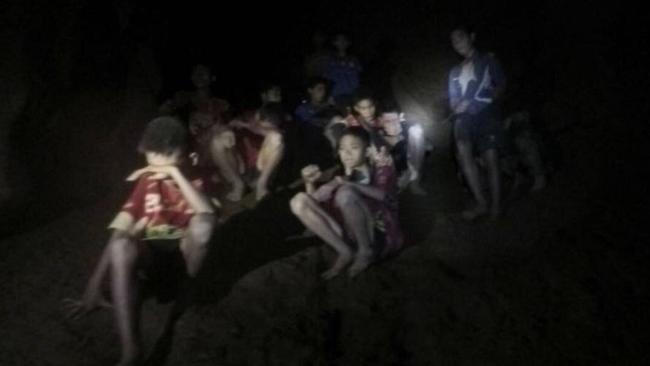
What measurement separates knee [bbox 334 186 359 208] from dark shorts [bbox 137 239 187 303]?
4.19ft

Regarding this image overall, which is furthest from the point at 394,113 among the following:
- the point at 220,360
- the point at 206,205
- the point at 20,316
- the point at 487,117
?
the point at 20,316

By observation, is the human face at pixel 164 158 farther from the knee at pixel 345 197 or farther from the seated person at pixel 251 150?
the seated person at pixel 251 150

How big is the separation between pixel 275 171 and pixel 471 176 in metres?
2.10

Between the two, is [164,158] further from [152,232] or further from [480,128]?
[480,128]

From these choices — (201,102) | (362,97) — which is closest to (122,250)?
(201,102)

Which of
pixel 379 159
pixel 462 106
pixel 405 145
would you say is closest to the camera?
pixel 379 159

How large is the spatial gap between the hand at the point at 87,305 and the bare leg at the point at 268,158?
236 centimetres

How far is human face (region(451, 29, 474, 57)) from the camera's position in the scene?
589 centimetres

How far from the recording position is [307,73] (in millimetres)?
7883

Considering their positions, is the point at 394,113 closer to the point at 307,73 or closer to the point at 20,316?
the point at 307,73

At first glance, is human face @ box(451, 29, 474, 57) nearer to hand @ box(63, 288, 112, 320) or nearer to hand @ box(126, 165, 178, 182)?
hand @ box(126, 165, 178, 182)

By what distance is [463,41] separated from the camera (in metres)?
5.92

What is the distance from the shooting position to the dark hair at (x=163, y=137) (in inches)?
161

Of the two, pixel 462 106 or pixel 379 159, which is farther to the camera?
pixel 462 106
